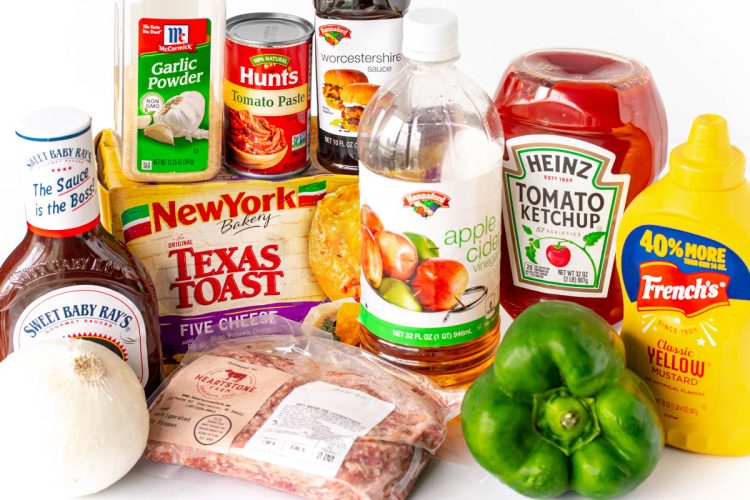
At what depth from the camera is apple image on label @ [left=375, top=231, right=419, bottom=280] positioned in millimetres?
2135

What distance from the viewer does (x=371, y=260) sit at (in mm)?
2201

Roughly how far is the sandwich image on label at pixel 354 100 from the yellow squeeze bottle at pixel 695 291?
56cm

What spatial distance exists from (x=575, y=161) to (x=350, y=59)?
47 centimetres

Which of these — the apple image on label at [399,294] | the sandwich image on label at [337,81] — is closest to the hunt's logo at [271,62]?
the sandwich image on label at [337,81]

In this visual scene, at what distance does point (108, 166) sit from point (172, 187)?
0.51ft

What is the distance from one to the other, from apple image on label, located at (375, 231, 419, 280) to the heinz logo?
0.51 metres

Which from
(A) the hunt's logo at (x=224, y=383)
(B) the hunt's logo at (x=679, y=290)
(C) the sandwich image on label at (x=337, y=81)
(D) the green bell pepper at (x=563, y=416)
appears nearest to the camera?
(D) the green bell pepper at (x=563, y=416)

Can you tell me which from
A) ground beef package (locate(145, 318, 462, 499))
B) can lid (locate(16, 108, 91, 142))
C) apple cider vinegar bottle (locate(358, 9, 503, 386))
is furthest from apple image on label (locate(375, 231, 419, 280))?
can lid (locate(16, 108, 91, 142))

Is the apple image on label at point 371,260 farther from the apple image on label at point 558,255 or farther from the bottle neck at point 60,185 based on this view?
the bottle neck at point 60,185

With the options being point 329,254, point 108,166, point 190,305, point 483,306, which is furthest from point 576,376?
point 108,166

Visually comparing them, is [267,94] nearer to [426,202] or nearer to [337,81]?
[337,81]

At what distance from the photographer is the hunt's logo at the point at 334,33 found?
2211mm

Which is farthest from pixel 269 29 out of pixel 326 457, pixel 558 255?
pixel 326 457

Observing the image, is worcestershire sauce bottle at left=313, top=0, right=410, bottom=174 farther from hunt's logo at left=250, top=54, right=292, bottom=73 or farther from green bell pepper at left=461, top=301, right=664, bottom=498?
green bell pepper at left=461, top=301, right=664, bottom=498
